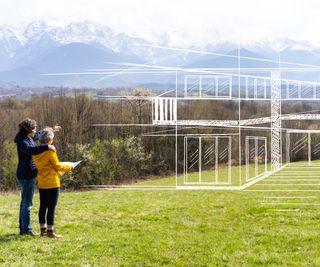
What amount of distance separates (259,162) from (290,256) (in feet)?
11.1

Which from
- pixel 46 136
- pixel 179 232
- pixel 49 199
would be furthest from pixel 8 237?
pixel 179 232

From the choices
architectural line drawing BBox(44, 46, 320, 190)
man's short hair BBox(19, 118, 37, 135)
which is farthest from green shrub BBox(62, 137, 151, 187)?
man's short hair BBox(19, 118, 37, 135)

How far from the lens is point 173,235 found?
31.4 feet

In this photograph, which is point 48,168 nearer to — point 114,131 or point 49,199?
point 49,199

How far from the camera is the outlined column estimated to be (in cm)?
1031

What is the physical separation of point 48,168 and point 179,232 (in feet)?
8.76

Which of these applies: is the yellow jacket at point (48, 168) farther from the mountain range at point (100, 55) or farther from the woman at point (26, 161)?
the mountain range at point (100, 55)

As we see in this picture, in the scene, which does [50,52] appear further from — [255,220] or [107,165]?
[255,220]

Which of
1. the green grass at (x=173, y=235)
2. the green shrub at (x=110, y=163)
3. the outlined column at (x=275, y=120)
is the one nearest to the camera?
the green grass at (x=173, y=235)

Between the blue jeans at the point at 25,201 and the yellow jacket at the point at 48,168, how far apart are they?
10.8 inches

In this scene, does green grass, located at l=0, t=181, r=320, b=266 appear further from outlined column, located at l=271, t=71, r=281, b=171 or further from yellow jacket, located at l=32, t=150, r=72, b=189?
outlined column, located at l=271, t=71, r=281, b=171

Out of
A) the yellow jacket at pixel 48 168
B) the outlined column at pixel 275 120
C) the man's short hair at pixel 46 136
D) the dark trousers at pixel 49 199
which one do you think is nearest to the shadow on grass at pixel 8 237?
the dark trousers at pixel 49 199

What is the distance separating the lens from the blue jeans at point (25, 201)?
9.17 metres

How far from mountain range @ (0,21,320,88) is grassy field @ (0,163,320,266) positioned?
2554 mm
